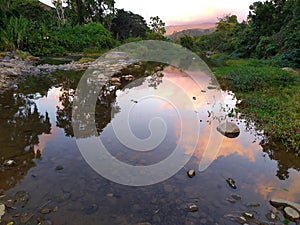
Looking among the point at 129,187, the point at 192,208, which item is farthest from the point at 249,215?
the point at 129,187

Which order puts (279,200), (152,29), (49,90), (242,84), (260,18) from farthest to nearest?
1. (152,29)
2. (260,18)
3. (242,84)
4. (49,90)
5. (279,200)

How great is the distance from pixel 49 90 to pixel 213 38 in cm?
5499

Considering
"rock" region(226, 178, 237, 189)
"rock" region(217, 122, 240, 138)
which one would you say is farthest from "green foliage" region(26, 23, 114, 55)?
"rock" region(226, 178, 237, 189)

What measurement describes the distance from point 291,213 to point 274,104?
618cm

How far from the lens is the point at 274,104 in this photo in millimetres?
8922

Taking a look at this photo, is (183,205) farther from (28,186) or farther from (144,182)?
(28,186)

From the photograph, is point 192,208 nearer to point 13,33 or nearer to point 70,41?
point 13,33

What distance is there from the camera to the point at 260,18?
31.8 meters

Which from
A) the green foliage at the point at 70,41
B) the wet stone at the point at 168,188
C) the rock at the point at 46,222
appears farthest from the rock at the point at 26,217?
the green foliage at the point at 70,41

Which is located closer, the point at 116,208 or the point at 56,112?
the point at 116,208

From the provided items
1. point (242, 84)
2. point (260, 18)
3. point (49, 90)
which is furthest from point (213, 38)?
point (49, 90)

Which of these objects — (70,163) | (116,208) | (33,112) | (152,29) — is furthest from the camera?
(152,29)

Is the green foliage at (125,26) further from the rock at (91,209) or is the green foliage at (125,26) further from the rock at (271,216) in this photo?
the rock at (271,216)

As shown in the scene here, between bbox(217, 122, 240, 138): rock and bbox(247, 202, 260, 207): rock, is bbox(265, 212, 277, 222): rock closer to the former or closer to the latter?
bbox(247, 202, 260, 207): rock
